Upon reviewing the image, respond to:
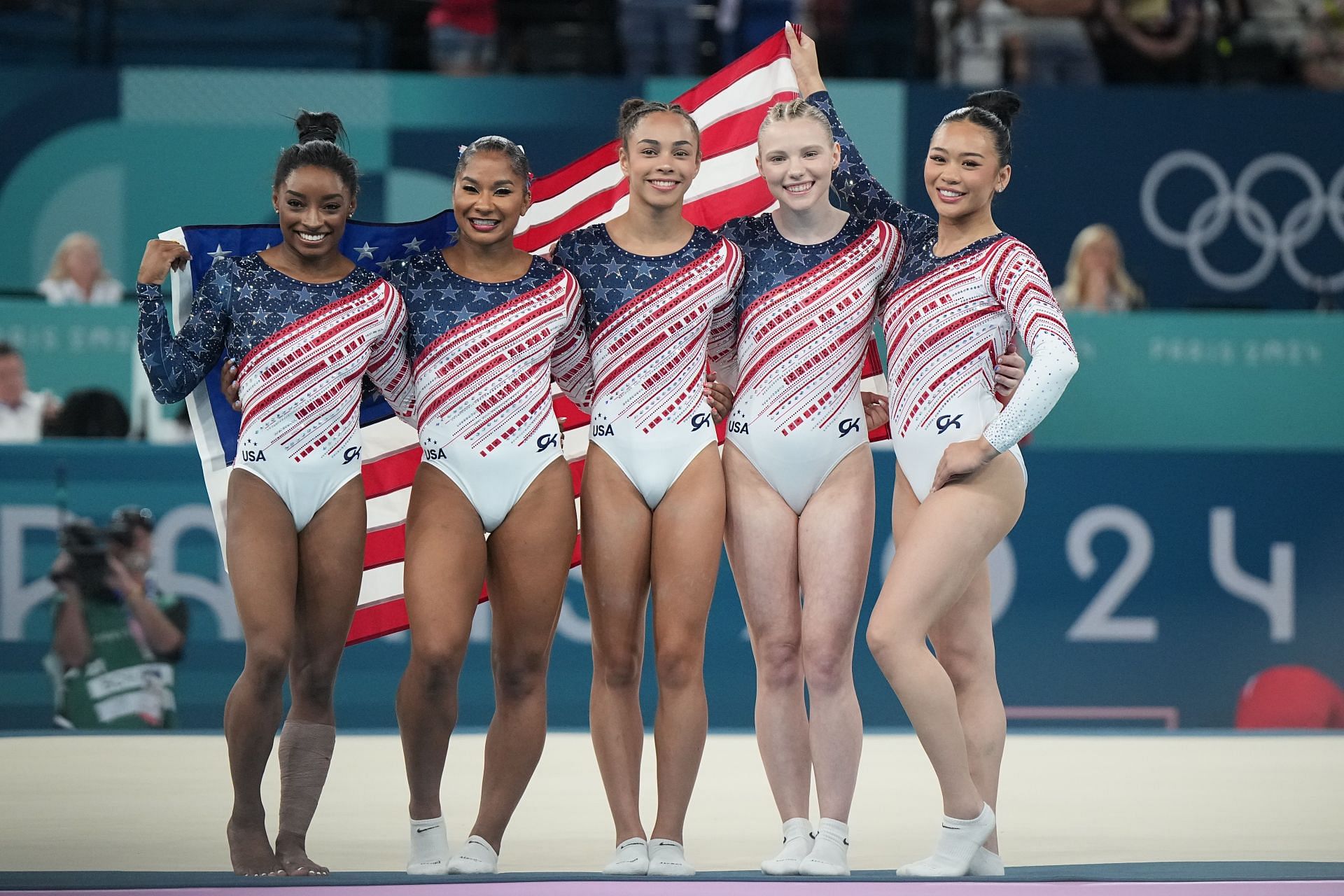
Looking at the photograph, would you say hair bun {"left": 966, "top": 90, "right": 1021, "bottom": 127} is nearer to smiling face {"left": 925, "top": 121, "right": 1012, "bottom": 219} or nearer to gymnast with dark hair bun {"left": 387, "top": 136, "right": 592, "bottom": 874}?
smiling face {"left": 925, "top": 121, "right": 1012, "bottom": 219}

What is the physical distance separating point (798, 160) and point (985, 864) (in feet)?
5.96

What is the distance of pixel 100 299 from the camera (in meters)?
8.11

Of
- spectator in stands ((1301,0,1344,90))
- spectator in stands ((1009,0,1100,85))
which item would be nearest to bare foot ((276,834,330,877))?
spectator in stands ((1009,0,1100,85))

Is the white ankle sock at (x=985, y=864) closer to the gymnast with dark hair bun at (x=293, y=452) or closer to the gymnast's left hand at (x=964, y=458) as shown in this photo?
the gymnast's left hand at (x=964, y=458)

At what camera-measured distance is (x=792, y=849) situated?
3.96 meters

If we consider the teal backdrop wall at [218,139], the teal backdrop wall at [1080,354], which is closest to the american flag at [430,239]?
the teal backdrop wall at [1080,354]

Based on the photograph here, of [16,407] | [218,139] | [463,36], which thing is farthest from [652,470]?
[463,36]

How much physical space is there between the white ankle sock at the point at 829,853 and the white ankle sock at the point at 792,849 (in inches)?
0.9

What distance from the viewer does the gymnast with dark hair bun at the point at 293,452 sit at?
3.89 meters

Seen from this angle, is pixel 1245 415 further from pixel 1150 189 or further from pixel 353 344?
pixel 353 344

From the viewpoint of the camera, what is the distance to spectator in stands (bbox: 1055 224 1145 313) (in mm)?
8242

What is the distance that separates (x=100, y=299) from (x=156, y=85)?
1.23m

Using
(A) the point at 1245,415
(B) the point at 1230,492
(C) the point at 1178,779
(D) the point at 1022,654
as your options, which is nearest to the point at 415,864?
(C) the point at 1178,779

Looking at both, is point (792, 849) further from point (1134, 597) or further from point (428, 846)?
point (1134, 597)
